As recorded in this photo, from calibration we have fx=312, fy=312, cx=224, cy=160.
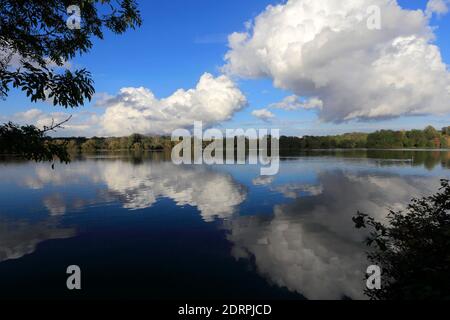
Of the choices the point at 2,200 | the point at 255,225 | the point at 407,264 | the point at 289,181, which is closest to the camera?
the point at 407,264

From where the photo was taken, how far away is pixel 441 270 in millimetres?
7695

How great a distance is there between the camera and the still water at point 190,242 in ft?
48.5

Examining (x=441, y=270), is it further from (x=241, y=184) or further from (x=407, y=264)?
(x=241, y=184)

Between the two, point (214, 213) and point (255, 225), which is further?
point (214, 213)

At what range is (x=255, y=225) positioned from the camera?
2517cm

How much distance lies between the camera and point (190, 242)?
20.9 m

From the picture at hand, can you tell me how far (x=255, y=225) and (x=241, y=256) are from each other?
22.0 ft

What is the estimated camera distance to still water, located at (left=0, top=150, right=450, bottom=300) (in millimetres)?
14771
